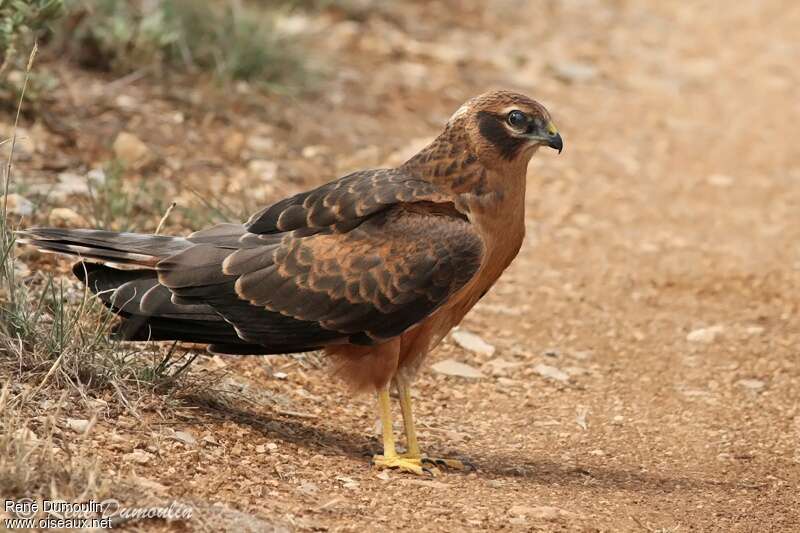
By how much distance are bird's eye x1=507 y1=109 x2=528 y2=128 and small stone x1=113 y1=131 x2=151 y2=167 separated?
3577mm

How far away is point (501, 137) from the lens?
577 cm

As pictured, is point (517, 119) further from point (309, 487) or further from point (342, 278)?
point (309, 487)

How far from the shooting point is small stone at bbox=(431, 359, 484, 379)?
274 inches

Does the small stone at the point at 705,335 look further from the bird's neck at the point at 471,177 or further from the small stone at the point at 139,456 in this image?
the small stone at the point at 139,456

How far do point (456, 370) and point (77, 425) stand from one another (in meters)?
2.59

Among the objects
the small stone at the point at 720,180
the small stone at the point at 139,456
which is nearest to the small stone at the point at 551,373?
the small stone at the point at 139,456

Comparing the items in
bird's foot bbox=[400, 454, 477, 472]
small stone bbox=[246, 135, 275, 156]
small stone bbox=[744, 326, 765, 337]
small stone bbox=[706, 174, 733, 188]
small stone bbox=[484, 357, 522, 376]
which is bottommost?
small stone bbox=[484, 357, 522, 376]

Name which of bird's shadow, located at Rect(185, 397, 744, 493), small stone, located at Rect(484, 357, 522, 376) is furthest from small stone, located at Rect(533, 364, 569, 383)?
bird's shadow, located at Rect(185, 397, 744, 493)

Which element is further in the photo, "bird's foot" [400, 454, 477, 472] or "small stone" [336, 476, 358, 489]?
"bird's foot" [400, 454, 477, 472]

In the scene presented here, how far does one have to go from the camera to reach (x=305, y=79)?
10461mm

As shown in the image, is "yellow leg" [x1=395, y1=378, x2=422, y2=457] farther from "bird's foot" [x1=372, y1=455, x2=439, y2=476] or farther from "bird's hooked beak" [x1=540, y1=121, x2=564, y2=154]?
"bird's hooked beak" [x1=540, y1=121, x2=564, y2=154]

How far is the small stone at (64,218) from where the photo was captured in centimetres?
721

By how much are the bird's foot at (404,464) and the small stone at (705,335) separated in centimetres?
275

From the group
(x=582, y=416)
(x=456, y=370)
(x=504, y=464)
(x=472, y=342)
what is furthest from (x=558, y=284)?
(x=504, y=464)
